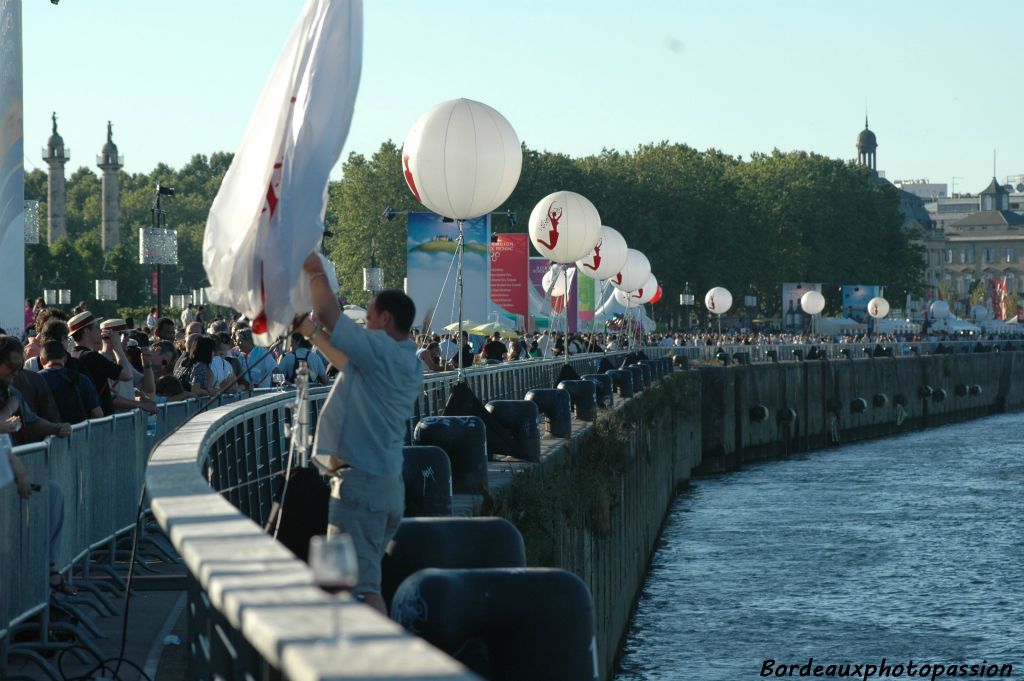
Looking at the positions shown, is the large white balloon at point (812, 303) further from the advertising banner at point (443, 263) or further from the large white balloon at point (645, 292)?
the advertising banner at point (443, 263)

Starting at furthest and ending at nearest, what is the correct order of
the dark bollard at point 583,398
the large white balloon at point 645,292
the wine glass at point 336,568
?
the large white balloon at point 645,292, the dark bollard at point 583,398, the wine glass at point 336,568

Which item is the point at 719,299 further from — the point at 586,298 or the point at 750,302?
the point at 750,302

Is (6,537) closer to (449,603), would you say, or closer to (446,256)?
(449,603)

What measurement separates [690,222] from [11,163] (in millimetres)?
91567

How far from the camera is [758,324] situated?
128 m

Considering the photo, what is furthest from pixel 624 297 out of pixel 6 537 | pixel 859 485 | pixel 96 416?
pixel 6 537

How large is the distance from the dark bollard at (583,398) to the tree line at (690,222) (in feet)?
228

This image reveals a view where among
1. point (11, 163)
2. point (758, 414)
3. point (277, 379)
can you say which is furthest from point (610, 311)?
point (277, 379)

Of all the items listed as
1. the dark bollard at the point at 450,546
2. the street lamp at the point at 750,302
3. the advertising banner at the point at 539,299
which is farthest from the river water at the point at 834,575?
the street lamp at the point at 750,302

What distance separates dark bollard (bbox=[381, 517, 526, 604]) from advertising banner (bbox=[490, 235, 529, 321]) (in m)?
33.5

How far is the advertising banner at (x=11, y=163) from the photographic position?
19828 mm

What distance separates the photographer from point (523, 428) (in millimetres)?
18844

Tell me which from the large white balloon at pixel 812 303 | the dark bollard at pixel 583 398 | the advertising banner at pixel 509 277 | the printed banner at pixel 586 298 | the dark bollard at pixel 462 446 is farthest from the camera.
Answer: the large white balloon at pixel 812 303

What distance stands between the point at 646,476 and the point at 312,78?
24244mm
